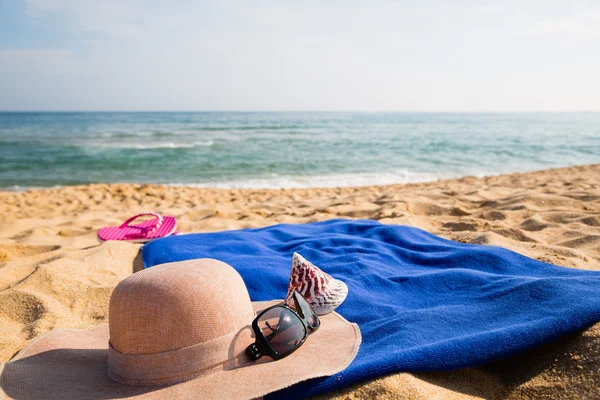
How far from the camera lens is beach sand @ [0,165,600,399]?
68.3 inches

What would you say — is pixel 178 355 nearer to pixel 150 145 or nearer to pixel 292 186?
pixel 292 186

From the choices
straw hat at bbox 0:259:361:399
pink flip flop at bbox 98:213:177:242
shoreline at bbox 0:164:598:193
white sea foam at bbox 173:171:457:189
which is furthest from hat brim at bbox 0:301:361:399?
white sea foam at bbox 173:171:457:189

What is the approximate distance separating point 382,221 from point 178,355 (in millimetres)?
3244

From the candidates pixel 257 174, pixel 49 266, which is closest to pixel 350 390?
pixel 49 266

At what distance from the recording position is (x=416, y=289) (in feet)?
8.43

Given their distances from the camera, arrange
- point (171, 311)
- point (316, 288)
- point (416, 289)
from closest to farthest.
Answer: point (171, 311) → point (316, 288) → point (416, 289)

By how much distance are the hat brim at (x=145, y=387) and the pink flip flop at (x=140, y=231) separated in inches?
82.8

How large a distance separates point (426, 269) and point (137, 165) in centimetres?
1228

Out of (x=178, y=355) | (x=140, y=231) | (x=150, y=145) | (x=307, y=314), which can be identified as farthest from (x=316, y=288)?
(x=150, y=145)

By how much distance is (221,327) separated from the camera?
1.62 metres

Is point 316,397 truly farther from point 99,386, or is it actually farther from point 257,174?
point 257,174

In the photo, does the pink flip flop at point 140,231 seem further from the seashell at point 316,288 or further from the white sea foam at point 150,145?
the white sea foam at point 150,145

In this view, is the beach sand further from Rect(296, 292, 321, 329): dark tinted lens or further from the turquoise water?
the turquoise water

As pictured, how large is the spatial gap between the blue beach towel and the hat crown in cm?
37
